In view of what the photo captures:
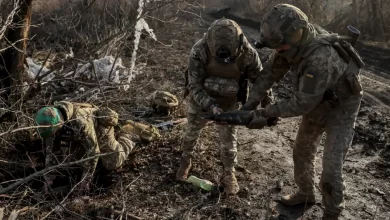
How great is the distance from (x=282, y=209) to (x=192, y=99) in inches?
61.5

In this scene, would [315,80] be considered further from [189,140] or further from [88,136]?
[88,136]

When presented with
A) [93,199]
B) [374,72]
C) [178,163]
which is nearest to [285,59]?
[178,163]

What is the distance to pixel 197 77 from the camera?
4.32m

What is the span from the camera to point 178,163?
5.23m

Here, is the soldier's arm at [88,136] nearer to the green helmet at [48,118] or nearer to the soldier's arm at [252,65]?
the green helmet at [48,118]

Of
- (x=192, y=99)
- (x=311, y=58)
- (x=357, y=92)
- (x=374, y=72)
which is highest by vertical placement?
(x=311, y=58)

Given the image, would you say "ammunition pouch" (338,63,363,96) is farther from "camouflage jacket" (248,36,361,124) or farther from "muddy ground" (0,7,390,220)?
"muddy ground" (0,7,390,220)

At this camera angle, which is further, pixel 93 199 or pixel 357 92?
pixel 93 199

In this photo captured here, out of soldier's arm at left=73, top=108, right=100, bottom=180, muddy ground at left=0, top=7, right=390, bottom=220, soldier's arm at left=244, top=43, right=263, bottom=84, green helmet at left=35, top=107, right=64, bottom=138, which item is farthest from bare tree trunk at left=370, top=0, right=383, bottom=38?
green helmet at left=35, top=107, right=64, bottom=138

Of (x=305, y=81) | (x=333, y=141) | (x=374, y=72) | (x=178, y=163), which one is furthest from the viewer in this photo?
(x=374, y=72)

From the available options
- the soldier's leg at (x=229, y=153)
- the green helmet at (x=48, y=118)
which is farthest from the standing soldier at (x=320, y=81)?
the green helmet at (x=48, y=118)

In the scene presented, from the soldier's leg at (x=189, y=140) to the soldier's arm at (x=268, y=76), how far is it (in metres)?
0.75

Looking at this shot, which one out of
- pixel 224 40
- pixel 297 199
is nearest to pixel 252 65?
pixel 224 40

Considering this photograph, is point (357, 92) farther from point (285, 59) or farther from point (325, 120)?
point (285, 59)
